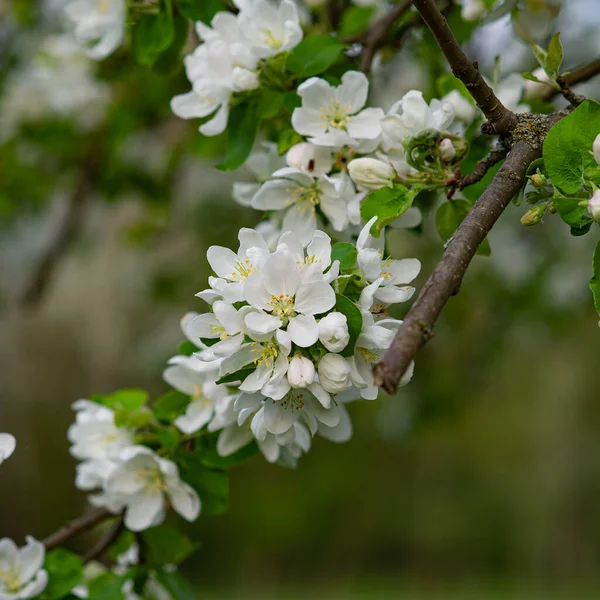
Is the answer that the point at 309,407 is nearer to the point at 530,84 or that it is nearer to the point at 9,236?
the point at 530,84

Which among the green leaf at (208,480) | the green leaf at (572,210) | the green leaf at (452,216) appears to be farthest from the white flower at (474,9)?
the green leaf at (208,480)

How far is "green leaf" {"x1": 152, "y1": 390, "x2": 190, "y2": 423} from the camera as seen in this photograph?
1487 mm

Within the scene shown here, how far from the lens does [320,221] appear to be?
144 cm

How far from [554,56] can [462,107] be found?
0.74 feet

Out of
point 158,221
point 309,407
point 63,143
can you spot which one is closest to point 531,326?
point 158,221

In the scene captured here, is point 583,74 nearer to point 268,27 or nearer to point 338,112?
point 338,112

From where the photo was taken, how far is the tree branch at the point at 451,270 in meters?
0.71

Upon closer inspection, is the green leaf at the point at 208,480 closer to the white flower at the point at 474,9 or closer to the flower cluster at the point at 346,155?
the flower cluster at the point at 346,155

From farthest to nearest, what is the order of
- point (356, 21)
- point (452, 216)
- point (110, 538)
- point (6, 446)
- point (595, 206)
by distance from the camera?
point (356, 21)
point (110, 538)
point (452, 216)
point (6, 446)
point (595, 206)

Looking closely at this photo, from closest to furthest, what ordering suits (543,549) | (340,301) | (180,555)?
(340,301) < (180,555) < (543,549)

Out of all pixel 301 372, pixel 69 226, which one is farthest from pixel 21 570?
pixel 69 226

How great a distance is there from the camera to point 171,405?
1.49m

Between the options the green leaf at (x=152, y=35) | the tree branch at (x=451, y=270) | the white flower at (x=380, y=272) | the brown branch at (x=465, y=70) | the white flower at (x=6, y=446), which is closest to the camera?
the tree branch at (x=451, y=270)

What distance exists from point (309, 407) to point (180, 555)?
2.07 feet
